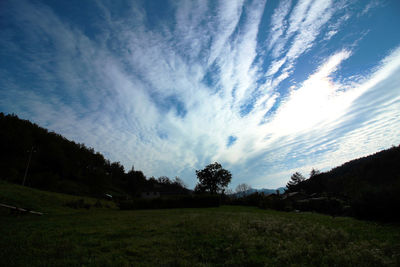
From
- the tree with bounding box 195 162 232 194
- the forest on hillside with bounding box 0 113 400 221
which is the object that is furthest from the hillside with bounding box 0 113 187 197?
the tree with bounding box 195 162 232 194

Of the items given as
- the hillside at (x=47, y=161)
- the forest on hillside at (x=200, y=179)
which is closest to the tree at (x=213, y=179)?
the forest on hillside at (x=200, y=179)

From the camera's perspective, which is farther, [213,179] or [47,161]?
[213,179]

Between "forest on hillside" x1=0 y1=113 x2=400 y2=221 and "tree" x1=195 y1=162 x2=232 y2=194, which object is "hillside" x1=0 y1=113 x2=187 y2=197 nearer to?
"forest on hillside" x1=0 y1=113 x2=400 y2=221

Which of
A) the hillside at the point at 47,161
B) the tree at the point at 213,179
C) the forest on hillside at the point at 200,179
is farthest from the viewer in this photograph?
the tree at the point at 213,179

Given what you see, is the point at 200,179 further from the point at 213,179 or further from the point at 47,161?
the point at 47,161

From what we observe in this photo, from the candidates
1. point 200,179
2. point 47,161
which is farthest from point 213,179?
point 47,161

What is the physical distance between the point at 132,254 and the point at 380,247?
707cm

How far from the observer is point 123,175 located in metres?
110

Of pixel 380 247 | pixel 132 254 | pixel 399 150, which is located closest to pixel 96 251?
pixel 132 254

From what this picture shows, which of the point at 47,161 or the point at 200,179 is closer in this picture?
the point at 47,161

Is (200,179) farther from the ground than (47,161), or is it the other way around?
(47,161)

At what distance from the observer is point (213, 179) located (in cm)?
8325

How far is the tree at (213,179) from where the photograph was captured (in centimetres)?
8275

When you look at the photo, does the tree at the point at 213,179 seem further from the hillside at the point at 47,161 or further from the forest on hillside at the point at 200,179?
the hillside at the point at 47,161
